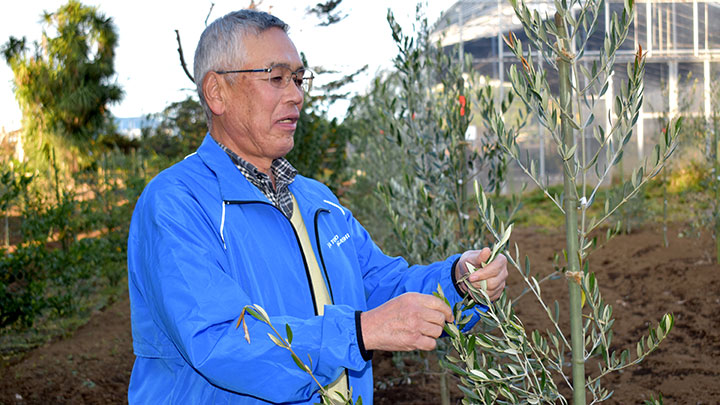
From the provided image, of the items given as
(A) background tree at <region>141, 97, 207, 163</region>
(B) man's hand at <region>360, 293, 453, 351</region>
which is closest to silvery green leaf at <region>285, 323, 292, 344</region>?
(B) man's hand at <region>360, 293, 453, 351</region>

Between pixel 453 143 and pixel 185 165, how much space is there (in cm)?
207

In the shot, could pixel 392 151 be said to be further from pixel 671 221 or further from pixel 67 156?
pixel 67 156

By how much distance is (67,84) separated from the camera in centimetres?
2562

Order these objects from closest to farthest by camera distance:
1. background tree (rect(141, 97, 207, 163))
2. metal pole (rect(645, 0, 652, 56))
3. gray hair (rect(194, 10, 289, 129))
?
gray hair (rect(194, 10, 289, 129))
metal pole (rect(645, 0, 652, 56))
background tree (rect(141, 97, 207, 163))

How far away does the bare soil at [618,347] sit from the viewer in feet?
16.4

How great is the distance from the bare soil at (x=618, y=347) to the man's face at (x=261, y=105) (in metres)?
2.47

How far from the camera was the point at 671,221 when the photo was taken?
12.2 meters

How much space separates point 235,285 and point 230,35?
90 centimetres

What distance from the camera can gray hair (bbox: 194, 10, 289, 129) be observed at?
211 cm

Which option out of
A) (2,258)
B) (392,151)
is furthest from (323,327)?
(392,151)

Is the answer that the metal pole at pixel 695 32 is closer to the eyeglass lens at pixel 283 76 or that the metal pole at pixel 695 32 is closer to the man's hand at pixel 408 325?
the eyeglass lens at pixel 283 76

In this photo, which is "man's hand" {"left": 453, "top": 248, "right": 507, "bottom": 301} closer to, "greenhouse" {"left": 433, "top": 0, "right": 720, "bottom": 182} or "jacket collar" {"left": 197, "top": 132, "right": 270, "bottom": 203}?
"jacket collar" {"left": 197, "top": 132, "right": 270, "bottom": 203}

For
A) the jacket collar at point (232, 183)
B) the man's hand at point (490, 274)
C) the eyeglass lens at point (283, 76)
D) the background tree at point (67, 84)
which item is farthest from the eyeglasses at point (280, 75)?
the background tree at point (67, 84)

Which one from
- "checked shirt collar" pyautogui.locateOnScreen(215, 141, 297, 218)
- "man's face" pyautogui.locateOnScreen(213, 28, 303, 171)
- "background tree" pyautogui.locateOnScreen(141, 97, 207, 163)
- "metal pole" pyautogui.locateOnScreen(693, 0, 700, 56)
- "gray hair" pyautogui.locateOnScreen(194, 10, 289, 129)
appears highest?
"metal pole" pyautogui.locateOnScreen(693, 0, 700, 56)
